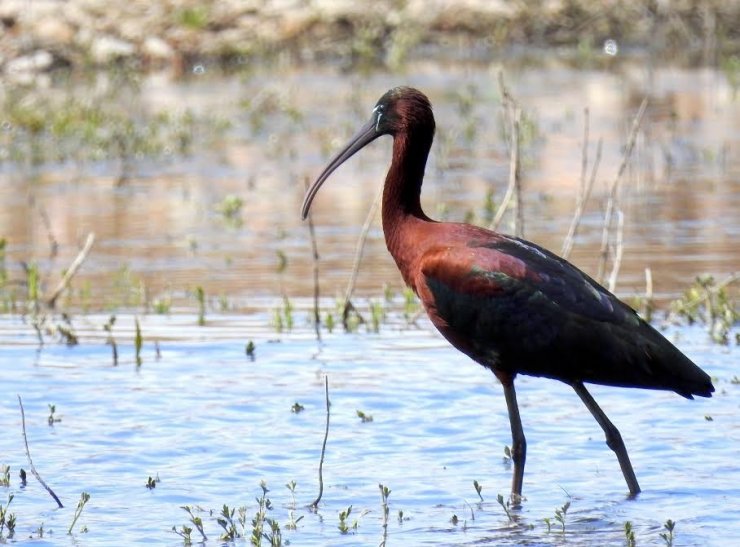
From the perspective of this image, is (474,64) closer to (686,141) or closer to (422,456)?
(686,141)

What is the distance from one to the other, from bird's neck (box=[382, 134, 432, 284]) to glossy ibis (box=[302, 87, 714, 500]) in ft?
0.43

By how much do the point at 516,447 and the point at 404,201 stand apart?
1118 mm

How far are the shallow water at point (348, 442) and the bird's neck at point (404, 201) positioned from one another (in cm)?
91

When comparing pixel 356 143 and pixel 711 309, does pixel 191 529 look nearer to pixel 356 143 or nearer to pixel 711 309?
pixel 356 143

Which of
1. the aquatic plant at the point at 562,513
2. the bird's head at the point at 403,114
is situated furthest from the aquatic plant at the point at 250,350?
the aquatic plant at the point at 562,513

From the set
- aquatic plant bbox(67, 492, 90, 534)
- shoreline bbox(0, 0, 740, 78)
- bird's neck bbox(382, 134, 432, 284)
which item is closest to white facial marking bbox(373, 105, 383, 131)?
bird's neck bbox(382, 134, 432, 284)

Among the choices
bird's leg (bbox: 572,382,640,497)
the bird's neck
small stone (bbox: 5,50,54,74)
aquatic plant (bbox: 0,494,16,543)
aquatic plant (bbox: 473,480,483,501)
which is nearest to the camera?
aquatic plant (bbox: 0,494,16,543)

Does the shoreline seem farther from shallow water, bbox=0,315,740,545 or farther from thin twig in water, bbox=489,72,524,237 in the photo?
shallow water, bbox=0,315,740,545

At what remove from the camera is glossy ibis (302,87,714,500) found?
621 centimetres

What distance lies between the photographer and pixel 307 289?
10.3 metres

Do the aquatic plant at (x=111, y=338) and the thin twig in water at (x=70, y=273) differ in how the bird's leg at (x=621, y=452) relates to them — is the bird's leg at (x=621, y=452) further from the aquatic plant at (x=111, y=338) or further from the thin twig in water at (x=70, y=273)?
the thin twig in water at (x=70, y=273)

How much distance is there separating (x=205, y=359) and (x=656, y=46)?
1861 cm

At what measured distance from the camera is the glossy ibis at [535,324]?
621 centimetres

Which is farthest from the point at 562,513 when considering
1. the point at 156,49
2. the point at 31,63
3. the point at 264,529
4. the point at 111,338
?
the point at 156,49
